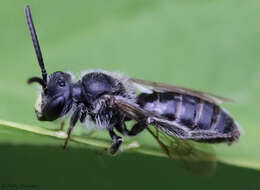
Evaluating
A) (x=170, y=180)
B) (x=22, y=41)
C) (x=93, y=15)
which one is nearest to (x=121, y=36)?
(x=93, y=15)

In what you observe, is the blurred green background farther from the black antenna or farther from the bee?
the black antenna

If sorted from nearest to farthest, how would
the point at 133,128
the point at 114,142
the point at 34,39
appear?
the point at 34,39, the point at 114,142, the point at 133,128

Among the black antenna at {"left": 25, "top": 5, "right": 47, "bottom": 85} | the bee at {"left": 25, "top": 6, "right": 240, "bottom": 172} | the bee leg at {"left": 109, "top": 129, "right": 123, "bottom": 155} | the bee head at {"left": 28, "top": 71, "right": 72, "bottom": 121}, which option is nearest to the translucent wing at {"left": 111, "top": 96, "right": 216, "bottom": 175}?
the bee at {"left": 25, "top": 6, "right": 240, "bottom": 172}

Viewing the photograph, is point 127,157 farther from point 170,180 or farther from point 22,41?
point 22,41

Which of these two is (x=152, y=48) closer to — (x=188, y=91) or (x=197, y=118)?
(x=188, y=91)

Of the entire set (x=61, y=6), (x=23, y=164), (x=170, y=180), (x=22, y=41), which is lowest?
(x=170, y=180)

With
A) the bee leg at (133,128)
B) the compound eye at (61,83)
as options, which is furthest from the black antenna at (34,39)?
the bee leg at (133,128)

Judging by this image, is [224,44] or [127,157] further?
[224,44]

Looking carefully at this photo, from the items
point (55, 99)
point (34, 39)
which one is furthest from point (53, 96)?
point (34, 39)
